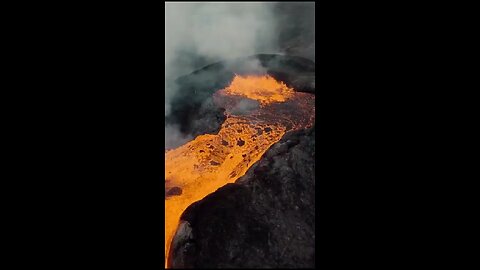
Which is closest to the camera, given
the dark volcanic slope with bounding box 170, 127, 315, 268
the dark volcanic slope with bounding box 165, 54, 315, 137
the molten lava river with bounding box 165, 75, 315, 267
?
the dark volcanic slope with bounding box 170, 127, 315, 268

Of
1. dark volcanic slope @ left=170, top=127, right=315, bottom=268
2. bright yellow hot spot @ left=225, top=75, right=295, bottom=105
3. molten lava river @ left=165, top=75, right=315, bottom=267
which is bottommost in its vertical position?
dark volcanic slope @ left=170, top=127, right=315, bottom=268

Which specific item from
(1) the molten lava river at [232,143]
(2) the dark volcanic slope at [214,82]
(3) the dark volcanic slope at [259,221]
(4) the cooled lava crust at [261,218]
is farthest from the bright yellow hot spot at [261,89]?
(3) the dark volcanic slope at [259,221]

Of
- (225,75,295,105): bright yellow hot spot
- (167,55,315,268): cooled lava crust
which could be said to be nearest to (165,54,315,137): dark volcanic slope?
(225,75,295,105): bright yellow hot spot

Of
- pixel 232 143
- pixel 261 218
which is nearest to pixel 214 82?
pixel 232 143

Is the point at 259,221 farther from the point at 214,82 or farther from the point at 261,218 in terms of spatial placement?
the point at 214,82

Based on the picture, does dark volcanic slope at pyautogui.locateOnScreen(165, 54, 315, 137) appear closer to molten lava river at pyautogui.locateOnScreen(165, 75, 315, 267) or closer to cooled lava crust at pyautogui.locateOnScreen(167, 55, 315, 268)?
molten lava river at pyautogui.locateOnScreen(165, 75, 315, 267)

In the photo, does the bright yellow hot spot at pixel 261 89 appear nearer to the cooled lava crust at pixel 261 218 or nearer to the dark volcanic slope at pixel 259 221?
the cooled lava crust at pixel 261 218
